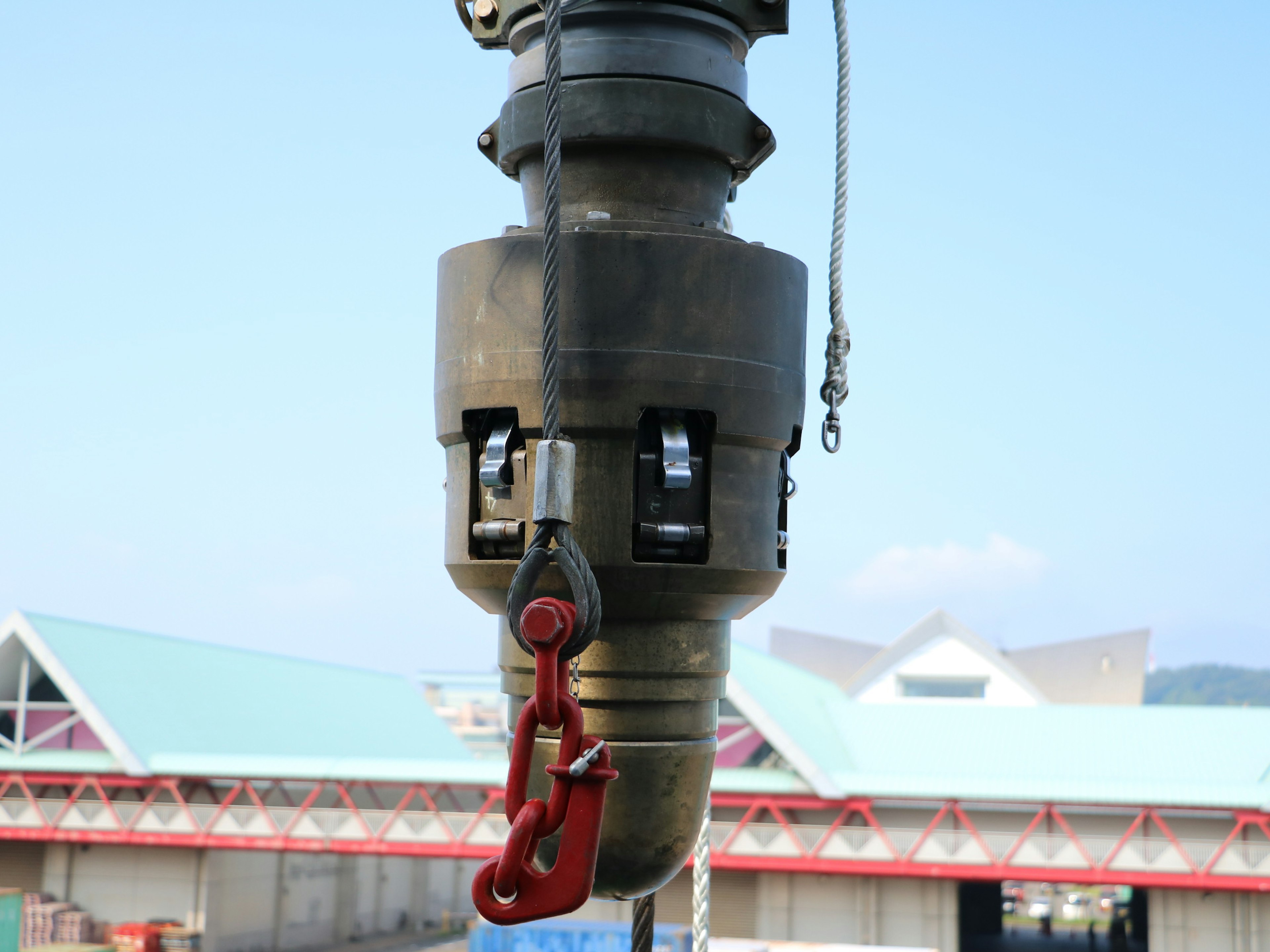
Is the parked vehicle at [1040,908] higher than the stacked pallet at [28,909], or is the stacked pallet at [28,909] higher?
the stacked pallet at [28,909]

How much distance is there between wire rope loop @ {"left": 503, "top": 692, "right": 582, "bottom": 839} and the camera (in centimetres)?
228

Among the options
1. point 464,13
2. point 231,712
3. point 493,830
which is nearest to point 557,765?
point 464,13

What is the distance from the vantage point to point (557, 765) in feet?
7.65

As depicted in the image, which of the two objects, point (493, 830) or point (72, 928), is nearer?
point (493, 830)

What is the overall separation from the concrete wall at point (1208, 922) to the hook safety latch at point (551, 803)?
25484 millimetres

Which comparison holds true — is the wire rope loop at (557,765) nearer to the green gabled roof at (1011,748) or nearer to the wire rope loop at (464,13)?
the wire rope loop at (464,13)

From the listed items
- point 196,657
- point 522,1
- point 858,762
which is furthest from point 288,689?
point 522,1

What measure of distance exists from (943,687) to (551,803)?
57489mm

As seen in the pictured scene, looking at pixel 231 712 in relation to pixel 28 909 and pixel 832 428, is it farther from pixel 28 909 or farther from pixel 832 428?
pixel 832 428

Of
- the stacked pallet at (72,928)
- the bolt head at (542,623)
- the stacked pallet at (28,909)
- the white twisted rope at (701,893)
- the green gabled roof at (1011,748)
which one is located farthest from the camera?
the stacked pallet at (72,928)

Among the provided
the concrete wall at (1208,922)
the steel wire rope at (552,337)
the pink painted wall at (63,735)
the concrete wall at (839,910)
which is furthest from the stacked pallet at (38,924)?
the steel wire rope at (552,337)

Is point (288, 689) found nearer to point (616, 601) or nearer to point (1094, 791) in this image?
point (1094, 791)

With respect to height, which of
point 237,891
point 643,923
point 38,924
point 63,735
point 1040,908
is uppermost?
point 643,923

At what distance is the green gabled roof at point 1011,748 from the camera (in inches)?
951
